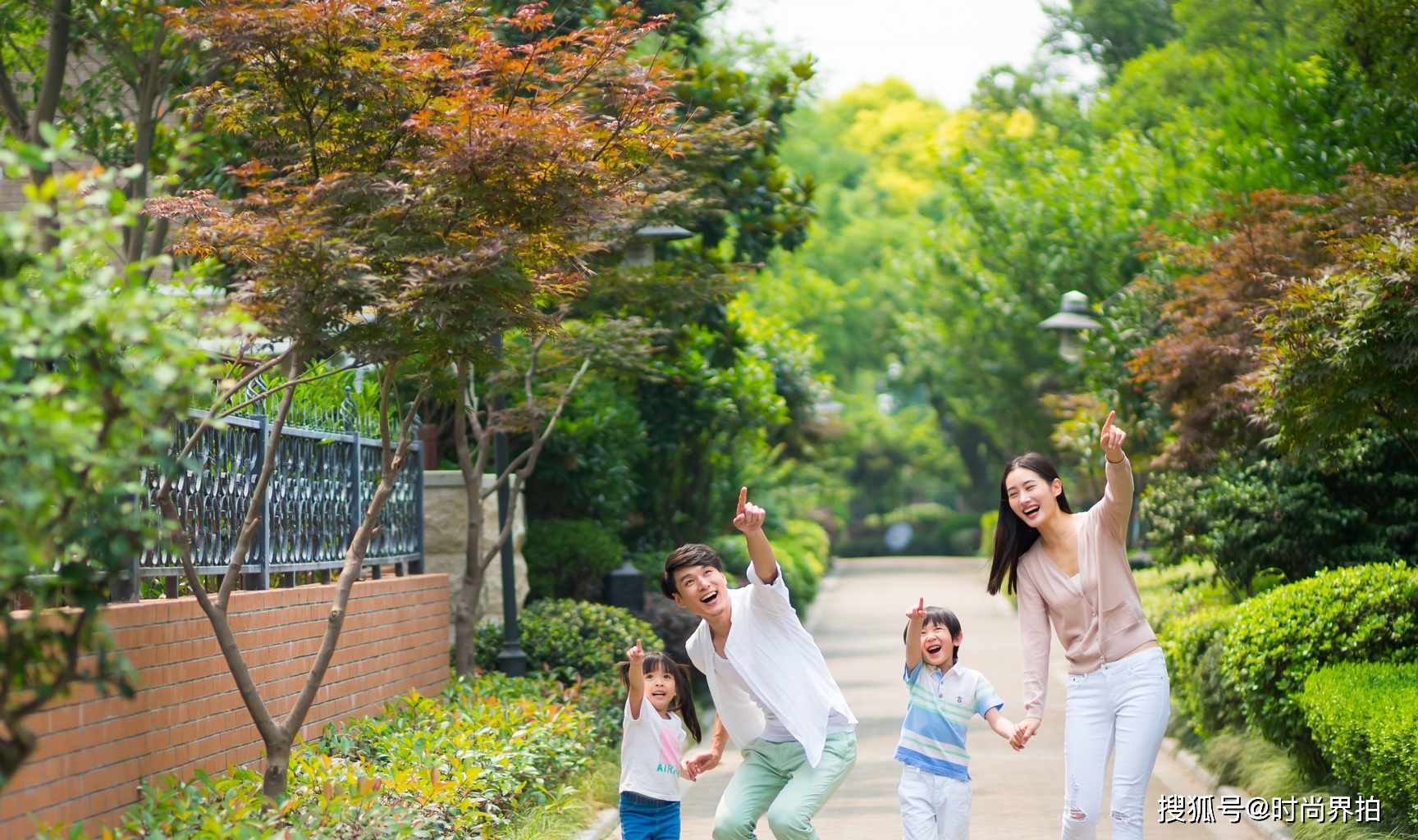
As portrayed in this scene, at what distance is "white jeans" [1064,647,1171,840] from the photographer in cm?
556

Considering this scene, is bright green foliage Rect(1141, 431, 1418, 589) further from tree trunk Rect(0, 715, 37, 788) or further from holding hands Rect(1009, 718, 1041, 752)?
tree trunk Rect(0, 715, 37, 788)

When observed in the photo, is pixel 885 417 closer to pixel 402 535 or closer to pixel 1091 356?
pixel 1091 356

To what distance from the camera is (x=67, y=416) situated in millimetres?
3174

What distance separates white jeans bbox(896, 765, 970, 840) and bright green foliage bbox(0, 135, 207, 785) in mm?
3439

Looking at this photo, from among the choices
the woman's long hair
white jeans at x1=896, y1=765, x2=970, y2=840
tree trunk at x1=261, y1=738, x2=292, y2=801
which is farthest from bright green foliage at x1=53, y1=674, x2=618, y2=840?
the woman's long hair

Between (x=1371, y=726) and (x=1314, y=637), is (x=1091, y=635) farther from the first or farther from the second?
(x=1314, y=637)

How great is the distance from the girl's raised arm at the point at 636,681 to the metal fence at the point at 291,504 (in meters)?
2.13

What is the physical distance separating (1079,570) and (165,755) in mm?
3914

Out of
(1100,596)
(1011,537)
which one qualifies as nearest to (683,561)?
(1011,537)

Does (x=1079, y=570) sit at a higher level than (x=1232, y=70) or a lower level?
lower

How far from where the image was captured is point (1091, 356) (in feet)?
62.8

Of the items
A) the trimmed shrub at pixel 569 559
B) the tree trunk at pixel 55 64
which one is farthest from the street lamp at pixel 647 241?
the tree trunk at pixel 55 64

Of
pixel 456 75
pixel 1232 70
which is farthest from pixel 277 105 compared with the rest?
pixel 1232 70

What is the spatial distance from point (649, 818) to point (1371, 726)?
11.5 feet
